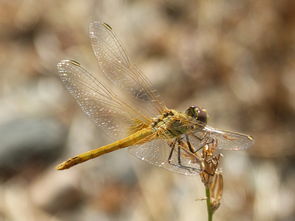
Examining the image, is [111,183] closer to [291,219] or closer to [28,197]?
[28,197]

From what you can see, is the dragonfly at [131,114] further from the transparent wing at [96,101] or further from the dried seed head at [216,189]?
the dried seed head at [216,189]

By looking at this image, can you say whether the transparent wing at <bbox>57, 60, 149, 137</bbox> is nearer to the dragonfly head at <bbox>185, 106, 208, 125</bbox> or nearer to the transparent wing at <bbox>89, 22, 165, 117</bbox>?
the transparent wing at <bbox>89, 22, 165, 117</bbox>

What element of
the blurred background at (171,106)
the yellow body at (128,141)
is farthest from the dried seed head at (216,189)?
the blurred background at (171,106)

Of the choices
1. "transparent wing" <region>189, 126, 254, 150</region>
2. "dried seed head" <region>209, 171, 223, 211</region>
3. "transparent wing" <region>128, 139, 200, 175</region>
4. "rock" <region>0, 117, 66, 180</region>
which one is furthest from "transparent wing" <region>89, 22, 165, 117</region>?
"rock" <region>0, 117, 66, 180</region>

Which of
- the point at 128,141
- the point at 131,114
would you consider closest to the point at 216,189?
the point at 128,141

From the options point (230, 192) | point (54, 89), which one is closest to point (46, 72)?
point (54, 89)

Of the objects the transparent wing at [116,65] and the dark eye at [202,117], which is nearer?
the dark eye at [202,117]
